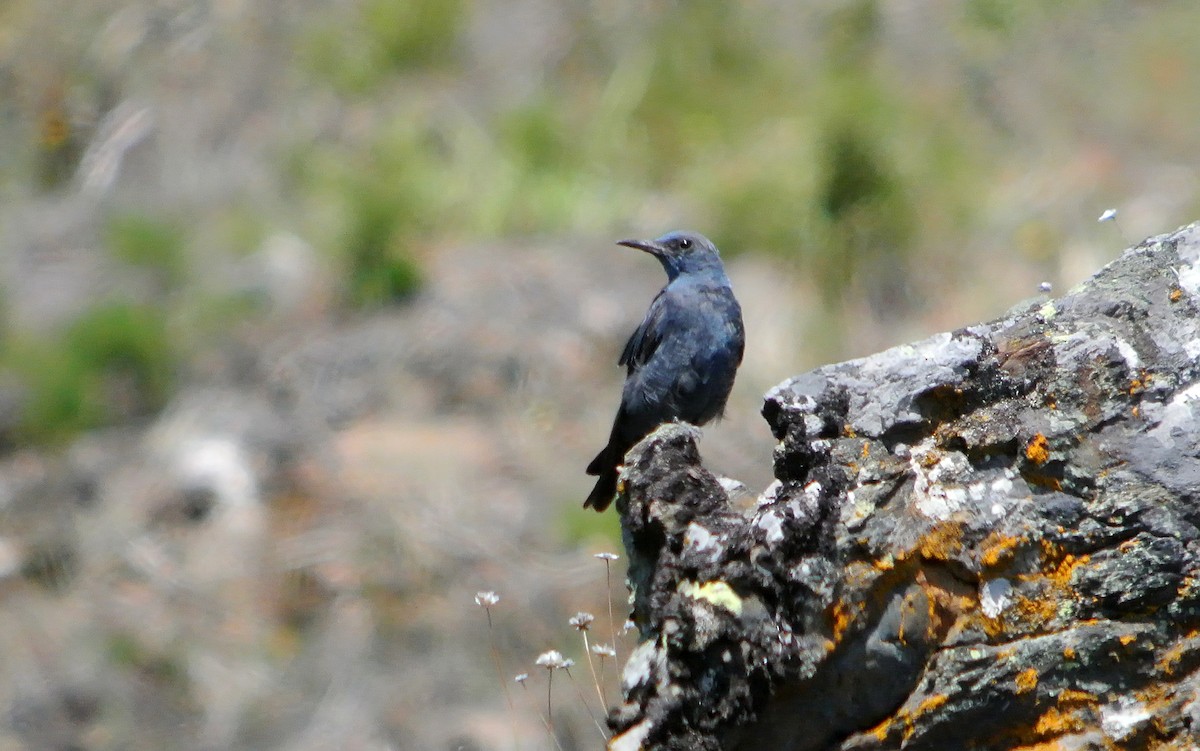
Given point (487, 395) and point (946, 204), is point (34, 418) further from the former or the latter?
point (946, 204)

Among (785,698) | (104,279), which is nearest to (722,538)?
(785,698)

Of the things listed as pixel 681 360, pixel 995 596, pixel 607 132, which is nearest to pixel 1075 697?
pixel 995 596

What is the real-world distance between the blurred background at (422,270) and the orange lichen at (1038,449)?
154 inches

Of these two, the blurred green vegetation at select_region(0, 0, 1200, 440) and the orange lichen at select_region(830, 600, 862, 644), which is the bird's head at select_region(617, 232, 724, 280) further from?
the blurred green vegetation at select_region(0, 0, 1200, 440)

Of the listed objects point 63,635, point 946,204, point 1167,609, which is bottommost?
point 1167,609

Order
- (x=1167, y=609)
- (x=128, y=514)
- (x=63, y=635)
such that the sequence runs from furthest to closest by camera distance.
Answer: (x=128, y=514)
(x=63, y=635)
(x=1167, y=609)

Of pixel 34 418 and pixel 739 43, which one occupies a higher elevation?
pixel 739 43

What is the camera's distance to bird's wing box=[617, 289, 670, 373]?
644 centimetres

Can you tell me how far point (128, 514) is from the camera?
1044 cm

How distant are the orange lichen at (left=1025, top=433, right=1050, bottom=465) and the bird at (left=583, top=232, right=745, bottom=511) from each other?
2847 mm

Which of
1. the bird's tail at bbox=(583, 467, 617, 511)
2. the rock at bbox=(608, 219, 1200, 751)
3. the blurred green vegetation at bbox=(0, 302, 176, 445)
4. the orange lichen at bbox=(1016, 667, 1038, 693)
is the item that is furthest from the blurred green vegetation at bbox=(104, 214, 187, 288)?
the orange lichen at bbox=(1016, 667, 1038, 693)

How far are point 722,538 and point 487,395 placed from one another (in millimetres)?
7642

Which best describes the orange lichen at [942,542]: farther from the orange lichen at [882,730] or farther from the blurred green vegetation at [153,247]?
the blurred green vegetation at [153,247]

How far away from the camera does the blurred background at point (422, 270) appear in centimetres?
930
